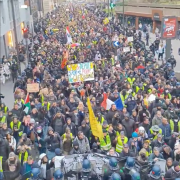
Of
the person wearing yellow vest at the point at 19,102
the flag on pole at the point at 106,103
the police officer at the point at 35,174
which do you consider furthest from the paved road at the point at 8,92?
the police officer at the point at 35,174

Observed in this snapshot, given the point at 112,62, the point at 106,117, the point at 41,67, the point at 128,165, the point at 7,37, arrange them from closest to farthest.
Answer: the point at 128,165 < the point at 106,117 < the point at 41,67 < the point at 112,62 < the point at 7,37

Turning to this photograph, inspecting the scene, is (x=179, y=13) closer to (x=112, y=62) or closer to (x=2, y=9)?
(x=2, y=9)

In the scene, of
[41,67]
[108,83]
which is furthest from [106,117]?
[41,67]

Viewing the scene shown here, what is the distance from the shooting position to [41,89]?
13500mm

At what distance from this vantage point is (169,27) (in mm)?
21625

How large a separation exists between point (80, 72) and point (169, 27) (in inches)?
364

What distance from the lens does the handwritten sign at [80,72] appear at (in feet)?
46.9

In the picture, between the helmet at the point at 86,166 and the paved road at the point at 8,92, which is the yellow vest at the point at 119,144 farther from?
the paved road at the point at 8,92

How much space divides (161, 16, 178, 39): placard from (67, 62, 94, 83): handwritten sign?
8622 millimetres

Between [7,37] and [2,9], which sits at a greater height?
[2,9]

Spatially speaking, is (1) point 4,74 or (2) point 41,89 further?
(1) point 4,74

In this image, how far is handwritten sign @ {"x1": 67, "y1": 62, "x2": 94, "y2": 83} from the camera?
563 inches

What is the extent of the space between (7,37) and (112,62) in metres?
13.8

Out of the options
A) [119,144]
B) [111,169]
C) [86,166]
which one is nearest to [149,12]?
[119,144]
